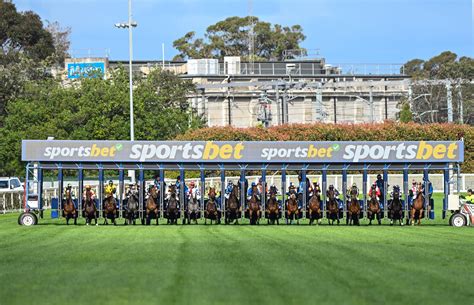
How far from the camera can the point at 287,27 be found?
140m

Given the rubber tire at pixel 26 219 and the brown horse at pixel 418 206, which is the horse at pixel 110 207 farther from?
the brown horse at pixel 418 206

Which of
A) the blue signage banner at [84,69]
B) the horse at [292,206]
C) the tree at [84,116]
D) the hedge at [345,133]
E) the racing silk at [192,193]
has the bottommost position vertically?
the horse at [292,206]

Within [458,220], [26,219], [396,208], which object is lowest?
[458,220]

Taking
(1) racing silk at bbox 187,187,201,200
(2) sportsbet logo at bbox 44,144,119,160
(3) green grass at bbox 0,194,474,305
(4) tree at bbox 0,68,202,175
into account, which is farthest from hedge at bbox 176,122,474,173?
(3) green grass at bbox 0,194,474,305

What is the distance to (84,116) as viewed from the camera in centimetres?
7525

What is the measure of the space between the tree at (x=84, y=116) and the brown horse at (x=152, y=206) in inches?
1347

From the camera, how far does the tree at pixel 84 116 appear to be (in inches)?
2906

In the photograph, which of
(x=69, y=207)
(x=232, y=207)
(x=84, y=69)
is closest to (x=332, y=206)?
(x=232, y=207)

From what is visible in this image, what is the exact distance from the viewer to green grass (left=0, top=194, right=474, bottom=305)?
639 inches

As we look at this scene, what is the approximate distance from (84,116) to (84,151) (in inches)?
1402

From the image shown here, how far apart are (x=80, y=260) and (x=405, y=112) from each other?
67.3 m

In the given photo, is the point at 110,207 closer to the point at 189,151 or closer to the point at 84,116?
the point at 189,151

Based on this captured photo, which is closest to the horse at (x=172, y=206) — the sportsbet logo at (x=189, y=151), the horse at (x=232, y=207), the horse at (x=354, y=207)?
the sportsbet logo at (x=189, y=151)

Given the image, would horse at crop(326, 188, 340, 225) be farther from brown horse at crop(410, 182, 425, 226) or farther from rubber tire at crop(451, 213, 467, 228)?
rubber tire at crop(451, 213, 467, 228)
